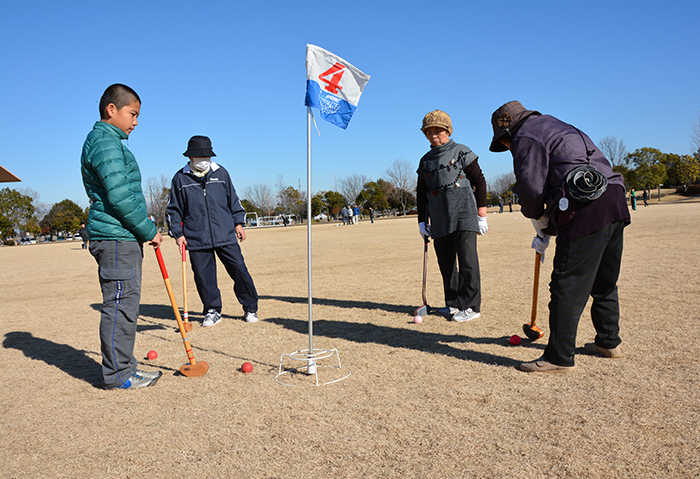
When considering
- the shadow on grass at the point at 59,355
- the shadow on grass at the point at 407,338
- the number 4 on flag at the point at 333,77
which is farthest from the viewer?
the shadow on grass at the point at 59,355

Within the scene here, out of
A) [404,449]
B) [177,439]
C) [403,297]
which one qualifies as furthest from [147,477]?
[403,297]

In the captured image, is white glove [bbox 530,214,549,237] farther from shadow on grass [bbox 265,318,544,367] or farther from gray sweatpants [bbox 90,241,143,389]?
gray sweatpants [bbox 90,241,143,389]

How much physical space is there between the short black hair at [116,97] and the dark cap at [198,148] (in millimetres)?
2009

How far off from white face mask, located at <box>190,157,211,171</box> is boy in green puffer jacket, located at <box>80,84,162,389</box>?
7.09 ft

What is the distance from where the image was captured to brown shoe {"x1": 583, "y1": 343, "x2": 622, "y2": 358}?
3.97 metres

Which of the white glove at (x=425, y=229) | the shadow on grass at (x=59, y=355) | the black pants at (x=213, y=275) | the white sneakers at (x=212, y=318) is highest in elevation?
the white glove at (x=425, y=229)

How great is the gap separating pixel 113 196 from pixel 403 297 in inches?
188

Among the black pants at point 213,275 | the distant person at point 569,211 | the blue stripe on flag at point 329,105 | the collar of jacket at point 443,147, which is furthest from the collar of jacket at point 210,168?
the distant person at point 569,211

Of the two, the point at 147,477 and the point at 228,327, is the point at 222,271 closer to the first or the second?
the point at 228,327

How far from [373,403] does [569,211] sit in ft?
6.95

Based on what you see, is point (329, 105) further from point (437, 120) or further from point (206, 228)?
point (206, 228)

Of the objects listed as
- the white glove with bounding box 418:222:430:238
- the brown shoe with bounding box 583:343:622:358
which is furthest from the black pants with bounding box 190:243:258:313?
the brown shoe with bounding box 583:343:622:358

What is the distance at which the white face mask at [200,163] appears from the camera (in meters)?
6.29

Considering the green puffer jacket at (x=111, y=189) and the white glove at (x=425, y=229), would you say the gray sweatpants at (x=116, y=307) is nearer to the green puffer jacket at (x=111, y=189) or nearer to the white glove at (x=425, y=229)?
the green puffer jacket at (x=111, y=189)
